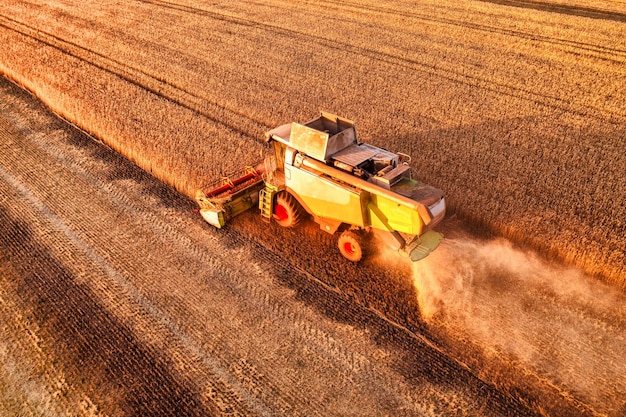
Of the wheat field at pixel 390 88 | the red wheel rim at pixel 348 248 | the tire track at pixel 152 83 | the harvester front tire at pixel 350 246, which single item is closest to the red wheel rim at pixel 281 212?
the harvester front tire at pixel 350 246

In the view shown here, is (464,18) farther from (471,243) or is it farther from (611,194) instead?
Answer: (471,243)

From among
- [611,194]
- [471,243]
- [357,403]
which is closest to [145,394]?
[357,403]

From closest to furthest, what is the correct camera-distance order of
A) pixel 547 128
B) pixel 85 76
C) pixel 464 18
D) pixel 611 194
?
pixel 611 194
pixel 547 128
pixel 85 76
pixel 464 18

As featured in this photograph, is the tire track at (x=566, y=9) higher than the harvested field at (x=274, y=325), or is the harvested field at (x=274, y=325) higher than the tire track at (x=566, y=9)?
the tire track at (x=566, y=9)

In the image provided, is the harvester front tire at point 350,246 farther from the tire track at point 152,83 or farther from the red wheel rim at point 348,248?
the tire track at point 152,83

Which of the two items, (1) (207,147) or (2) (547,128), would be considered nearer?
(1) (207,147)

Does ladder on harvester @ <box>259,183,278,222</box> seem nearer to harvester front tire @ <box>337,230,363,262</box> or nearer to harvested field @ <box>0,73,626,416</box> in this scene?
harvested field @ <box>0,73,626,416</box>

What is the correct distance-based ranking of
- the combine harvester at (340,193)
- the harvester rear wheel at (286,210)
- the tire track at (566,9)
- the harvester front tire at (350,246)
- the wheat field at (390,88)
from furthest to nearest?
the tire track at (566,9) → the wheat field at (390,88) → the harvester rear wheel at (286,210) → the harvester front tire at (350,246) → the combine harvester at (340,193)
